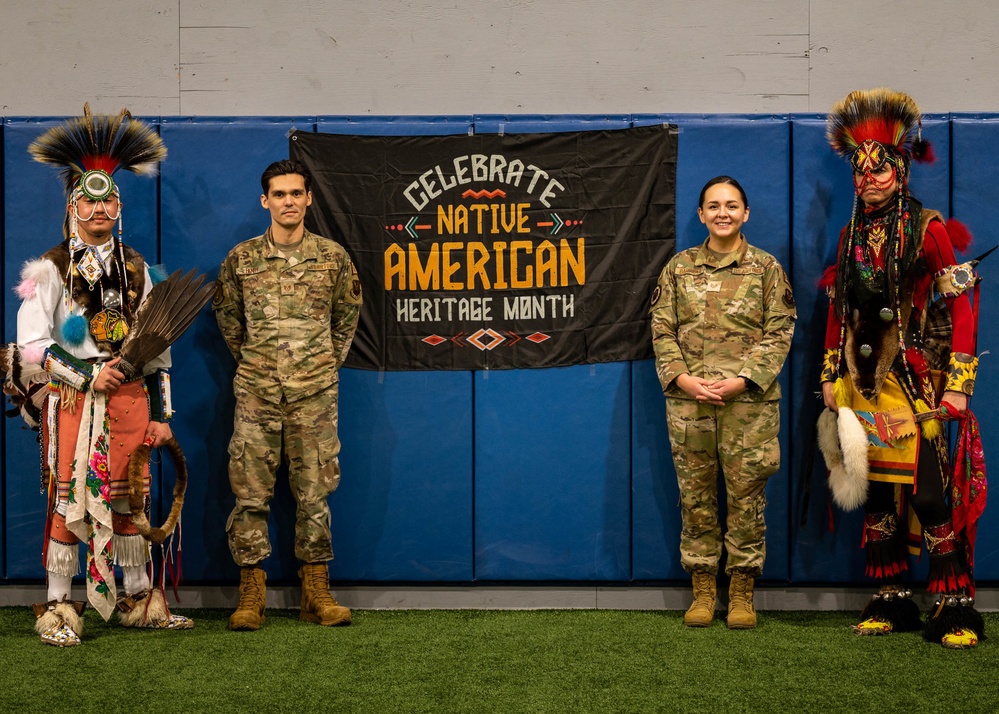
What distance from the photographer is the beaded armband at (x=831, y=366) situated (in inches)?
166

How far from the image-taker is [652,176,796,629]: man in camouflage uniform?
13.7 feet

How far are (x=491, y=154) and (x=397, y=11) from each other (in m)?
1.17

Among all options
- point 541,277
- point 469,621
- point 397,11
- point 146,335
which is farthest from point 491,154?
point 469,621

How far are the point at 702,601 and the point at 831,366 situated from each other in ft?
3.73

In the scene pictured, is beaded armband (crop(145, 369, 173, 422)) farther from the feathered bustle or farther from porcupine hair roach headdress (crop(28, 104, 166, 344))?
porcupine hair roach headdress (crop(28, 104, 166, 344))

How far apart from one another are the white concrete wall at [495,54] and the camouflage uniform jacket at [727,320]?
1293 mm

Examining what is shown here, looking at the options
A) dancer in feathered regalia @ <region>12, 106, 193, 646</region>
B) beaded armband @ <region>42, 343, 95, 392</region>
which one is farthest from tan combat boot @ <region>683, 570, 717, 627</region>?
beaded armband @ <region>42, 343, 95, 392</region>

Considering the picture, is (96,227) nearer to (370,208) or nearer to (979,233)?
(370,208)

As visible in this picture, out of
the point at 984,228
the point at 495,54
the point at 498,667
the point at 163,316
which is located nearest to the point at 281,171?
the point at 163,316

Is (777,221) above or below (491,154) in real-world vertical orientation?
below

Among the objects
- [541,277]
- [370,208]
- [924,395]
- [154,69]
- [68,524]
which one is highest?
[154,69]

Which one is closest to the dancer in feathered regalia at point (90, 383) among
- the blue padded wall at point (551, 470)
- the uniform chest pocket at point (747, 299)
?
the blue padded wall at point (551, 470)

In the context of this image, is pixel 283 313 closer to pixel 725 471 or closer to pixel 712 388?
pixel 712 388

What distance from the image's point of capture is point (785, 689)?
3.39 metres
